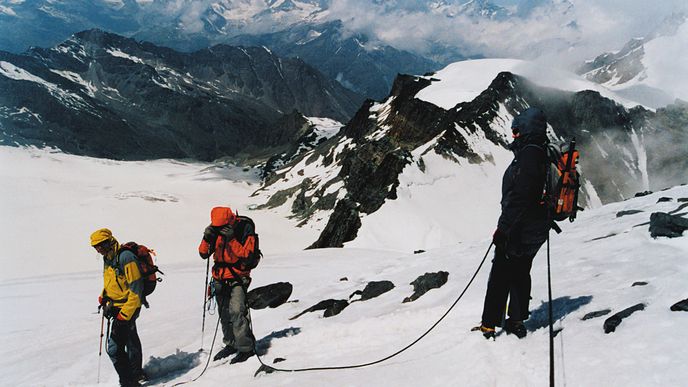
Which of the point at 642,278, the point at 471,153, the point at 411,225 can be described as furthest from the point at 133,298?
the point at 471,153

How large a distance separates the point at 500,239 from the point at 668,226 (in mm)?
5503

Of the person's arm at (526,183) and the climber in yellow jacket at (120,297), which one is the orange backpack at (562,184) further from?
the climber in yellow jacket at (120,297)

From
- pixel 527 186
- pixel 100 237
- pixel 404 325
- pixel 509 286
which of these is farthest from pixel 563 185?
pixel 100 237

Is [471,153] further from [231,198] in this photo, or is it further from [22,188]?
[22,188]

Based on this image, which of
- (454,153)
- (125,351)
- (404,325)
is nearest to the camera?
(125,351)

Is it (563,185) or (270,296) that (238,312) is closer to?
(270,296)

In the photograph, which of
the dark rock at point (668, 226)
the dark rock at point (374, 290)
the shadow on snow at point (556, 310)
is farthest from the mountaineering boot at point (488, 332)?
the dark rock at point (374, 290)

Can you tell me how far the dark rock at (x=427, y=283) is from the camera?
36.0 feet

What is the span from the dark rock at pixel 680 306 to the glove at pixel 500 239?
7.01ft

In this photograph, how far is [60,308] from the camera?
16.2 metres

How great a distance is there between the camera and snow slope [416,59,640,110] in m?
83.1

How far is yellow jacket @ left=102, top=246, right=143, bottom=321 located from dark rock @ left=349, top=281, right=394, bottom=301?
6.01 metres

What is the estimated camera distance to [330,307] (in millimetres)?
11461

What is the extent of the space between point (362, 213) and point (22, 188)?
8851cm
